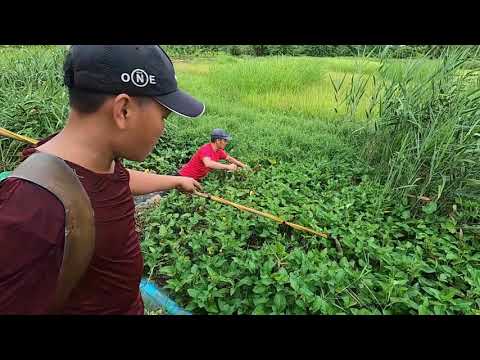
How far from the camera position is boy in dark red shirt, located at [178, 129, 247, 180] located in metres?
3.62

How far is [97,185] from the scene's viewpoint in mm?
1068

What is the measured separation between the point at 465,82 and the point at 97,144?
299cm

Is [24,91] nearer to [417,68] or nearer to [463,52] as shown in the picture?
[417,68]

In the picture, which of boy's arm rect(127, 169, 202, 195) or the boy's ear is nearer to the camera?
the boy's ear

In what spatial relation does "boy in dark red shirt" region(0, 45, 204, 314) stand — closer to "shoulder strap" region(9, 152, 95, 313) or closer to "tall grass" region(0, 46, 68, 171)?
"shoulder strap" region(9, 152, 95, 313)

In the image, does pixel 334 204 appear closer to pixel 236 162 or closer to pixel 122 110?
pixel 236 162

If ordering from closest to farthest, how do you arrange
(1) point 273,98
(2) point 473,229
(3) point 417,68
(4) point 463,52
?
1. (2) point 473,229
2. (4) point 463,52
3. (3) point 417,68
4. (1) point 273,98

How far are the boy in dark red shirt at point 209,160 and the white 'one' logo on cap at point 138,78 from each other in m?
2.55

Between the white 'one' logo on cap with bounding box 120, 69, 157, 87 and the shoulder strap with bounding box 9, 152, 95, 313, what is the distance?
24cm

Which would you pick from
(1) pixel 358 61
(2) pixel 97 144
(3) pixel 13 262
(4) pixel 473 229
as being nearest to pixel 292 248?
(4) pixel 473 229

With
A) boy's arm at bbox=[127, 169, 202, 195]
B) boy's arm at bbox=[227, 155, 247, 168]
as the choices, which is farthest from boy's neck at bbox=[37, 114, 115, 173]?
boy's arm at bbox=[227, 155, 247, 168]

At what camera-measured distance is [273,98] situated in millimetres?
5992

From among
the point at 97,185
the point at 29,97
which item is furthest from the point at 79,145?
the point at 29,97

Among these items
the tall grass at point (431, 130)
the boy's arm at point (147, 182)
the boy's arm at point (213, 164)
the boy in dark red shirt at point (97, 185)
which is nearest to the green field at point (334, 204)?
the tall grass at point (431, 130)
